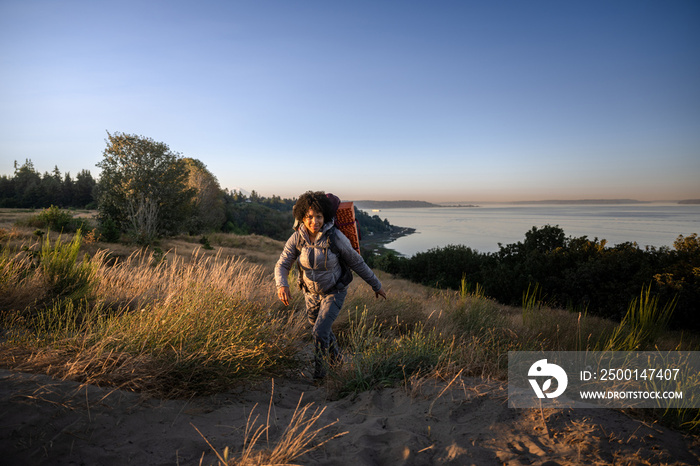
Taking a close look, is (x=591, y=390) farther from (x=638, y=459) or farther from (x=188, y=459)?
(x=188, y=459)

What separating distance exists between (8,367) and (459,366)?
3.90 meters

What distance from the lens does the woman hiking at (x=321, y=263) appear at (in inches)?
154

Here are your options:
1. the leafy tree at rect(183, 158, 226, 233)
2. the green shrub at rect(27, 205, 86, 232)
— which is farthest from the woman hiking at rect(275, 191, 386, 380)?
the leafy tree at rect(183, 158, 226, 233)

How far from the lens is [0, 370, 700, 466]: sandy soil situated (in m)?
2.16

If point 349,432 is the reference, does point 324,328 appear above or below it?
above

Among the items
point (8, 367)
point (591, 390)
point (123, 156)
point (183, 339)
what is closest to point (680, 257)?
point (591, 390)

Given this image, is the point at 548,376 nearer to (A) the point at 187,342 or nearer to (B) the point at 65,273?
(A) the point at 187,342

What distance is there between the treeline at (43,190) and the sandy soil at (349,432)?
53584mm

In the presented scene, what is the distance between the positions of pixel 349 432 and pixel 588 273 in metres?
21.7

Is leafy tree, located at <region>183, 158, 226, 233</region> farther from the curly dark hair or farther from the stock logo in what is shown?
the stock logo

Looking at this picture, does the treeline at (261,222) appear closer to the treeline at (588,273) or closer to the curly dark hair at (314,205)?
the treeline at (588,273)

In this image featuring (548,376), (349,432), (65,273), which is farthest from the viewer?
(65,273)

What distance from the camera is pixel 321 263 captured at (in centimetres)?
389

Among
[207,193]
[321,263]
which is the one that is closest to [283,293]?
[321,263]
